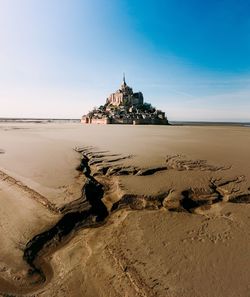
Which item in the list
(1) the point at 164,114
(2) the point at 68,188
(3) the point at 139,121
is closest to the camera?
(2) the point at 68,188

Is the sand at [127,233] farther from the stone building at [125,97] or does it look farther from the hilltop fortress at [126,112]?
the stone building at [125,97]

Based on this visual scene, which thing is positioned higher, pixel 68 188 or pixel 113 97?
pixel 113 97

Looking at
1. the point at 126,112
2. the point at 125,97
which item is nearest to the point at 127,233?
the point at 126,112

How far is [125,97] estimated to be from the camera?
3671 inches

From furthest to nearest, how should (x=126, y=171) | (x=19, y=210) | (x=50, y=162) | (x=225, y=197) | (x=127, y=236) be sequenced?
(x=50, y=162) → (x=126, y=171) → (x=225, y=197) → (x=19, y=210) → (x=127, y=236)

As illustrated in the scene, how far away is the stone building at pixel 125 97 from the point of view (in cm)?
9276

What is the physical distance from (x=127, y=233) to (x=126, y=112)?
3093 inches

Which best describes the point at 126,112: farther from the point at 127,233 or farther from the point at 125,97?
the point at 127,233

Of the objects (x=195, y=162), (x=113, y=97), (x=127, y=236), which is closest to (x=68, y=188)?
(x=127, y=236)

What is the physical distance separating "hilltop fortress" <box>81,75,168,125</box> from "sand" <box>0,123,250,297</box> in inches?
2430

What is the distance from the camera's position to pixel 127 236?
2920 millimetres

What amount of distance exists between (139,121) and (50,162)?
60.9 metres

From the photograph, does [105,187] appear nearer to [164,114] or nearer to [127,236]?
[127,236]

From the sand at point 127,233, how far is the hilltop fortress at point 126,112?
6173 cm
